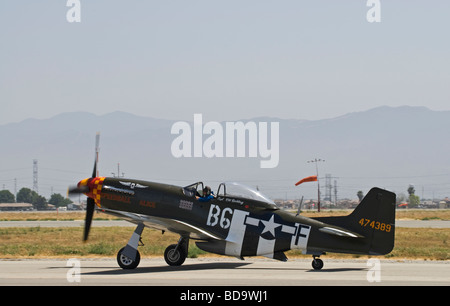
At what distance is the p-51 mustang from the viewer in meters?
20.5

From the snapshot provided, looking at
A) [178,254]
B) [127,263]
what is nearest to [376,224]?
[178,254]

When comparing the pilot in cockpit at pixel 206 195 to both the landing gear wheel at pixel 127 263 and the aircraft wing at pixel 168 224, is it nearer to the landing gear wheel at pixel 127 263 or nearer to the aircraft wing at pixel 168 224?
the aircraft wing at pixel 168 224

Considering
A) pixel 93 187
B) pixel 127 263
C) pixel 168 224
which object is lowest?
pixel 127 263

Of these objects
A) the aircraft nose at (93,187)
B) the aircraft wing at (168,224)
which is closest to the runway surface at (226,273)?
the aircraft wing at (168,224)

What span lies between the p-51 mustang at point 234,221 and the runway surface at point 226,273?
0.67 meters

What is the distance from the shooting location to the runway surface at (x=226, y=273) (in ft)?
59.4

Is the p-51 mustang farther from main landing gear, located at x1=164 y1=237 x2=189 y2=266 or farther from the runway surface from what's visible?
the runway surface

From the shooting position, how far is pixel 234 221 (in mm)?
21500

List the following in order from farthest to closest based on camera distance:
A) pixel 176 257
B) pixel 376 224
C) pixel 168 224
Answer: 1. pixel 176 257
2. pixel 168 224
3. pixel 376 224

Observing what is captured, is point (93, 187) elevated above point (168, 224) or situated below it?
above

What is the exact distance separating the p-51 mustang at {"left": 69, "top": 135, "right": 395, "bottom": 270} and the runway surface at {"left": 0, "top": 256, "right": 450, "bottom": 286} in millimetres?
671

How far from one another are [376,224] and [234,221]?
4.20 metres

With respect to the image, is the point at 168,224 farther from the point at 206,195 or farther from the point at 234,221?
the point at 234,221
